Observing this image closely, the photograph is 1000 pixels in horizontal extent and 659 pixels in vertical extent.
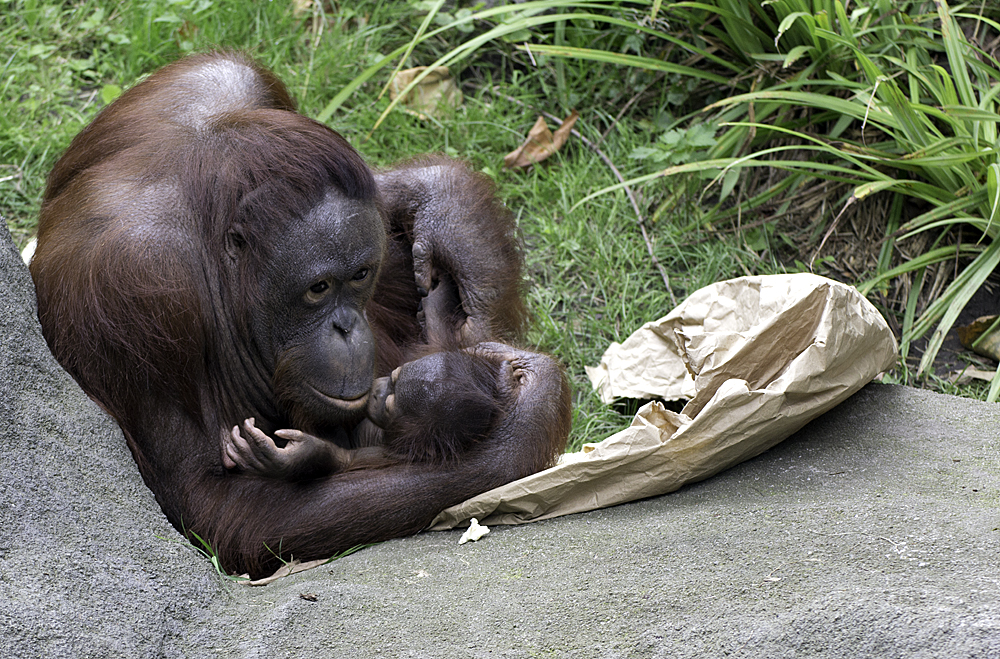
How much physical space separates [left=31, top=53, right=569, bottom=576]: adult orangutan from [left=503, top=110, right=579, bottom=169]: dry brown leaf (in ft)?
5.04

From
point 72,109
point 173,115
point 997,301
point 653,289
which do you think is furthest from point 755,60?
point 72,109

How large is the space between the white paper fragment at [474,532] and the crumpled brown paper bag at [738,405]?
3cm

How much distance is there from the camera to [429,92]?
3998mm

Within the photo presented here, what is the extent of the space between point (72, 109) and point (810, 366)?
2790 millimetres

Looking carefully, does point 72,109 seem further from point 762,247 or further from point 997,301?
point 997,301

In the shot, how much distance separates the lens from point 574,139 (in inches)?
151

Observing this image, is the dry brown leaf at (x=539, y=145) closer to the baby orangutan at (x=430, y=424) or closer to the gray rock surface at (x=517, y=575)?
the baby orangutan at (x=430, y=424)

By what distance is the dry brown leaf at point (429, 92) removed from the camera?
3.88m

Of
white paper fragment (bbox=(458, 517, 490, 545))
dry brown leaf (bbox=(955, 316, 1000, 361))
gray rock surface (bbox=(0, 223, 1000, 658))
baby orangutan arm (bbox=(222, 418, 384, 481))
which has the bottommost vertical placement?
dry brown leaf (bbox=(955, 316, 1000, 361))

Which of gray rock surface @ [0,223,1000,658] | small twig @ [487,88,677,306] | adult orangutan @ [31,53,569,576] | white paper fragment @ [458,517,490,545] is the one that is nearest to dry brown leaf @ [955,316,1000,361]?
small twig @ [487,88,677,306]

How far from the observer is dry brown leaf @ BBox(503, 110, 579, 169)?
148 inches

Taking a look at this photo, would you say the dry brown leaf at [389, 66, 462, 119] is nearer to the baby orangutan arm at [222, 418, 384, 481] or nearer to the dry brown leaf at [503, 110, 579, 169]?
the dry brown leaf at [503, 110, 579, 169]

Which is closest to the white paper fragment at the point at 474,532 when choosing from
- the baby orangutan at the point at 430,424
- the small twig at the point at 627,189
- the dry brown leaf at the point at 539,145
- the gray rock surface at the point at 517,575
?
the gray rock surface at the point at 517,575

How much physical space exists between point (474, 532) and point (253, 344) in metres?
0.58
